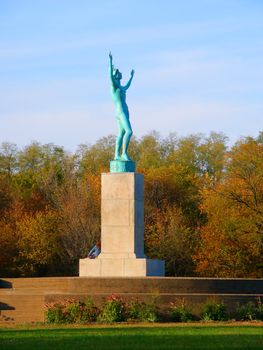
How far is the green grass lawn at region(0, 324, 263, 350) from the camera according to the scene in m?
23.3

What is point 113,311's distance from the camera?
33.9 meters

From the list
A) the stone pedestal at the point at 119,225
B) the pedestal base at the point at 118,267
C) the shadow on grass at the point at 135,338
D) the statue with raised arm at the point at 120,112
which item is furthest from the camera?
the statue with raised arm at the point at 120,112

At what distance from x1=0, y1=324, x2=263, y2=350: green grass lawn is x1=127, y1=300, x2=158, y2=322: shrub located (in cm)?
321

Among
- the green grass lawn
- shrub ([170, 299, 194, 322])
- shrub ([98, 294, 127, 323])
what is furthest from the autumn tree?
the green grass lawn

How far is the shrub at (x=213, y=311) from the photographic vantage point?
34312 mm

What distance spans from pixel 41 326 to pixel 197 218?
4181 cm

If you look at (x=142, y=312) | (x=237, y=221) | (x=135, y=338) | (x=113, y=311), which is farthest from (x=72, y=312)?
(x=237, y=221)

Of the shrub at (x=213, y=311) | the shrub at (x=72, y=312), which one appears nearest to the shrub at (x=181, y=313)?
the shrub at (x=213, y=311)

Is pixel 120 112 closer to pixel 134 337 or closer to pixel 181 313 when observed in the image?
pixel 181 313

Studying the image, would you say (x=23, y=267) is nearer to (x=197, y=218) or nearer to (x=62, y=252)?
(x=62, y=252)

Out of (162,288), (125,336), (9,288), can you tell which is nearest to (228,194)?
(9,288)

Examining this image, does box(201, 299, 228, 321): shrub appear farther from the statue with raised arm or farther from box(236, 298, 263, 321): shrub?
the statue with raised arm

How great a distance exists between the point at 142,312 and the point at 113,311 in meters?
1.00

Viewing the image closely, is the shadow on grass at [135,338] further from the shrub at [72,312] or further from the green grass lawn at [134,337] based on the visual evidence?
the shrub at [72,312]
